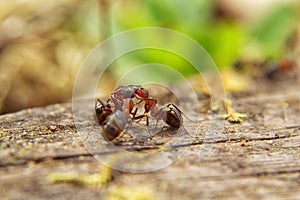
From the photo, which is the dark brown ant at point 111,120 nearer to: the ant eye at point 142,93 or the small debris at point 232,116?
the ant eye at point 142,93

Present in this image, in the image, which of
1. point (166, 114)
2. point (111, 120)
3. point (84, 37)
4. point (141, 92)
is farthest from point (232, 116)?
point (84, 37)

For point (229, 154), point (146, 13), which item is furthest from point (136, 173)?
point (146, 13)

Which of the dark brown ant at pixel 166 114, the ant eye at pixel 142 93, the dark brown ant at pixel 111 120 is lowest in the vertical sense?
the dark brown ant at pixel 111 120

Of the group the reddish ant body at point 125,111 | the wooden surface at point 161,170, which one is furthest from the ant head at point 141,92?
the wooden surface at point 161,170

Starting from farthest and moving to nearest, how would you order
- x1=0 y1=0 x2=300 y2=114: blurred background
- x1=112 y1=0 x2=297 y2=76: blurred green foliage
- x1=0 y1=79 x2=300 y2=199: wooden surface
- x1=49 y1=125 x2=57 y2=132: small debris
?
x1=0 y1=0 x2=300 y2=114: blurred background → x1=112 y1=0 x2=297 y2=76: blurred green foliage → x1=49 y1=125 x2=57 y2=132: small debris → x1=0 y1=79 x2=300 y2=199: wooden surface

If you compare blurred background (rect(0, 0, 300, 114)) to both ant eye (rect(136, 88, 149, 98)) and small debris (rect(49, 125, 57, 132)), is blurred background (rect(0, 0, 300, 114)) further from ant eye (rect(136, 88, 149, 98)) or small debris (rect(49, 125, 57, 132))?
small debris (rect(49, 125, 57, 132))

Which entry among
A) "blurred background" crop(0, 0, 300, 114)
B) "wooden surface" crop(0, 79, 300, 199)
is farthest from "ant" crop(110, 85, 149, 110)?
"blurred background" crop(0, 0, 300, 114)
